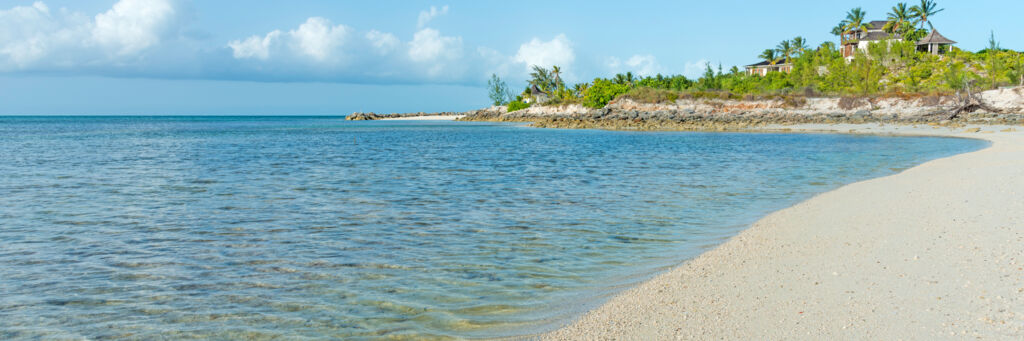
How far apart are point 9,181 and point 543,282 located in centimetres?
1873

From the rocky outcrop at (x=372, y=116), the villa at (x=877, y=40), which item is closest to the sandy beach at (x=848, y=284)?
the villa at (x=877, y=40)

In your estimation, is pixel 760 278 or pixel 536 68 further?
pixel 536 68

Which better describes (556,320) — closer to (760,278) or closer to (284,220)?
(760,278)

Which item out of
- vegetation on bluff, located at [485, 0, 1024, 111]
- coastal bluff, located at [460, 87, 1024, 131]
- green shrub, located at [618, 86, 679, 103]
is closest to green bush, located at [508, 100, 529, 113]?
vegetation on bluff, located at [485, 0, 1024, 111]

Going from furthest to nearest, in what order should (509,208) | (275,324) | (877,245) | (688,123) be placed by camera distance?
(688,123) → (509,208) → (877,245) → (275,324)

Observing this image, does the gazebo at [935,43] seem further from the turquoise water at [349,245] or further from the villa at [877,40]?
the turquoise water at [349,245]

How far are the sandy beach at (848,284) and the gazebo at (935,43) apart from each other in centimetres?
9490

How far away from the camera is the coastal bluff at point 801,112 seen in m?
53.2

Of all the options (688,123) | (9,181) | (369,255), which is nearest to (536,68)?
(688,123)

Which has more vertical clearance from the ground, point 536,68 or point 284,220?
point 536,68

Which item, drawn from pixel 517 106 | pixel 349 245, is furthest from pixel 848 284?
pixel 517 106

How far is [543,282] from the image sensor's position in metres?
6.94

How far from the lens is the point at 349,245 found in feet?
29.1

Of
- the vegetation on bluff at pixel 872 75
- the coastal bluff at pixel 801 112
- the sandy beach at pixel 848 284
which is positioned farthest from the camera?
the vegetation on bluff at pixel 872 75
